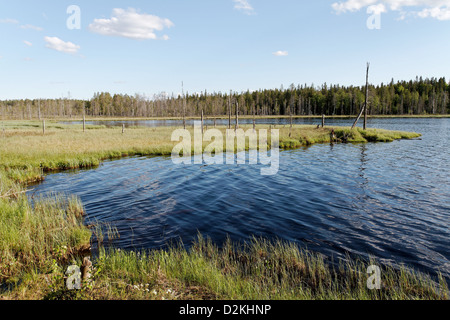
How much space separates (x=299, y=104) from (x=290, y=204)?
154 m

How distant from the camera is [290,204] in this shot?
12.7 meters

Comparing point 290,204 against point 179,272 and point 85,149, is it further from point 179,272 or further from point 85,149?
point 85,149

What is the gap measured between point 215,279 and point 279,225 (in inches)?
202

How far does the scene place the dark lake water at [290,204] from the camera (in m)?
8.74

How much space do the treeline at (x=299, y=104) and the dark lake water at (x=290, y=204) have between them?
102513 mm

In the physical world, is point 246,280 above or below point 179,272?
below

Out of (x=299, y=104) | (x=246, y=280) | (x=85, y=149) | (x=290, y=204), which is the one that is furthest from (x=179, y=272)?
(x=299, y=104)

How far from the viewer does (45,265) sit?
6.59 metres

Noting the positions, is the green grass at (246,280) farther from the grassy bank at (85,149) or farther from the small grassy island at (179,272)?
the grassy bank at (85,149)

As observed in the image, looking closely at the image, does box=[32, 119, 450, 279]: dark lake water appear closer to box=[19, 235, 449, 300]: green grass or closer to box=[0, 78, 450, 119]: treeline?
box=[19, 235, 449, 300]: green grass

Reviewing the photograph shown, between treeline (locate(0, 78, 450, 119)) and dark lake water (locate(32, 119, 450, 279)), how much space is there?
103 metres

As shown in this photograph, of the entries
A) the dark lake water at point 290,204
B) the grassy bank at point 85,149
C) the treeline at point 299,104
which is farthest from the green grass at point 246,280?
the treeline at point 299,104
